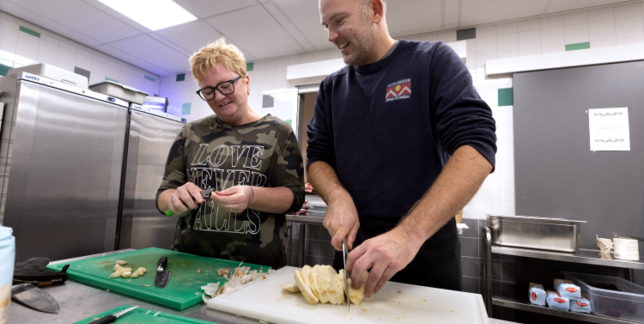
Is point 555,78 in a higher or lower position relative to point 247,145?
higher

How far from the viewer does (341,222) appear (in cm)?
90

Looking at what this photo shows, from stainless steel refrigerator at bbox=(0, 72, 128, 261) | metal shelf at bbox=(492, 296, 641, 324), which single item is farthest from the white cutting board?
stainless steel refrigerator at bbox=(0, 72, 128, 261)

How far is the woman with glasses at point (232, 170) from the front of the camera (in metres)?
1.27

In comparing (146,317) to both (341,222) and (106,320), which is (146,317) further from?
(341,222)

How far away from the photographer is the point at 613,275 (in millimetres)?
2453

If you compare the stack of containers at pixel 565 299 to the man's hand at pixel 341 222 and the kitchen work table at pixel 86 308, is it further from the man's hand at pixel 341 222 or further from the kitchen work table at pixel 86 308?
the man's hand at pixel 341 222

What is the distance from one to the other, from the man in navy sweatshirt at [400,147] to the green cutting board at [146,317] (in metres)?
0.41

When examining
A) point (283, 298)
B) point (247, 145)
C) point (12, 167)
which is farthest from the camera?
point (12, 167)

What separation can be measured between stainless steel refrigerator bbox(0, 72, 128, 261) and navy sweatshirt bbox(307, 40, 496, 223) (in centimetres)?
258

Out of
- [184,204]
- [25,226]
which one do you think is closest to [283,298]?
[184,204]

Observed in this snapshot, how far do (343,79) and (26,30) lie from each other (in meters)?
3.85

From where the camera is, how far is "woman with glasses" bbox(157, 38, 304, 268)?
1.27 meters

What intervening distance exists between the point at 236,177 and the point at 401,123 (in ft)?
2.40

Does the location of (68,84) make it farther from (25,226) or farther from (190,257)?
(190,257)
